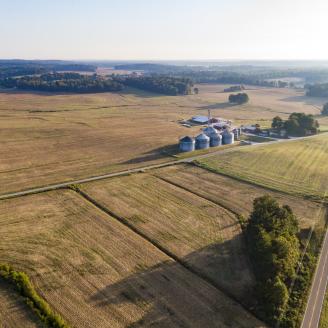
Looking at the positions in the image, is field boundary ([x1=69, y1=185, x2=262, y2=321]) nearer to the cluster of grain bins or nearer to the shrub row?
the shrub row

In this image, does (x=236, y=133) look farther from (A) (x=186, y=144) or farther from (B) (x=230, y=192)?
(B) (x=230, y=192)

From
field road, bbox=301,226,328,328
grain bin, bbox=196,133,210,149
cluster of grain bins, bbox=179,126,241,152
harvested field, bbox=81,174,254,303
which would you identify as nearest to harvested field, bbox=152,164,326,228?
harvested field, bbox=81,174,254,303

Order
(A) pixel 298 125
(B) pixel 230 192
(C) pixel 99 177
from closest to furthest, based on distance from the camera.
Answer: (B) pixel 230 192, (C) pixel 99 177, (A) pixel 298 125

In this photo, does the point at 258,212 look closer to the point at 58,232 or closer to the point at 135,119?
the point at 58,232

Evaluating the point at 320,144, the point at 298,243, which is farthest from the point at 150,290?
the point at 320,144

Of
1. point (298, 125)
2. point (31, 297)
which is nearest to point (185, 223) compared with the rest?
point (31, 297)

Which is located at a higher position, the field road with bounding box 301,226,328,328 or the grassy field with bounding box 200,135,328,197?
the grassy field with bounding box 200,135,328,197
